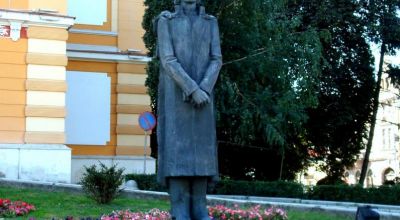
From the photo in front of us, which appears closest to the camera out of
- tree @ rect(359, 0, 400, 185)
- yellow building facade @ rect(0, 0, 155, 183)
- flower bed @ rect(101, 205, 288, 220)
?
flower bed @ rect(101, 205, 288, 220)

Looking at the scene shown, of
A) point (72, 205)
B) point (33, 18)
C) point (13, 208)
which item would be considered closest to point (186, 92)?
point (13, 208)

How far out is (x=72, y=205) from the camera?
13117 millimetres

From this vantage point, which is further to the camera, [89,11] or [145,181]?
[89,11]

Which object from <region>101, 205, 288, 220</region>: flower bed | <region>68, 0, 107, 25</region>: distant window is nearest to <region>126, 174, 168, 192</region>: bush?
<region>68, 0, 107, 25</region>: distant window

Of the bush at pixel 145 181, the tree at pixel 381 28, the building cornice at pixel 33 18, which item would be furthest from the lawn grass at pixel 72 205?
the tree at pixel 381 28

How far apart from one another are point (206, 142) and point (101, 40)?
53.6 ft

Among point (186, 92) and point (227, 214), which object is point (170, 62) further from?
point (227, 214)

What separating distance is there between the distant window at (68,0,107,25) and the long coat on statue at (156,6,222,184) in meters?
15.8

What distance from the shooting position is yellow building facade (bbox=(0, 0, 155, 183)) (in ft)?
61.1

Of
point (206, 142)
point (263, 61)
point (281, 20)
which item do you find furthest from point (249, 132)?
point (206, 142)

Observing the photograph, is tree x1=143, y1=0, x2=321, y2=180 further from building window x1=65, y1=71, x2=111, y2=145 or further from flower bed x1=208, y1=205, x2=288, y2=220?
flower bed x1=208, y1=205, x2=288, y2=220

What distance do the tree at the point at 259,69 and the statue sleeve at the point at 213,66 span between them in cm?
1316

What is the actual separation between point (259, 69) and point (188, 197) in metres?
15.1

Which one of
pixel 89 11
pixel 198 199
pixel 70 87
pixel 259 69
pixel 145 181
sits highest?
pixel 89 11
